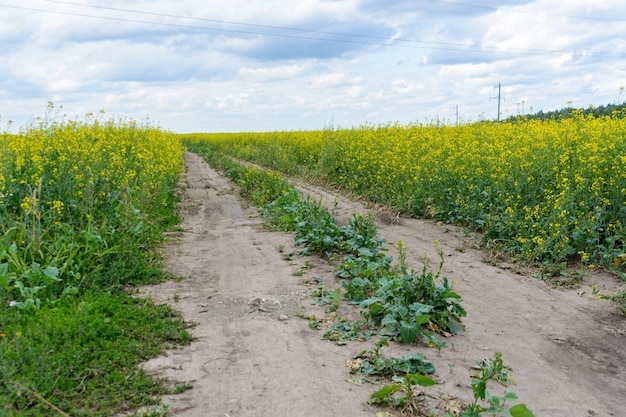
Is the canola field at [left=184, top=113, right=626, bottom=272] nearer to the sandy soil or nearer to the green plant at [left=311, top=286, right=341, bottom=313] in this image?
the sandy soil

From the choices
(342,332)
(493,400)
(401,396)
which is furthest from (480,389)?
(342,332)

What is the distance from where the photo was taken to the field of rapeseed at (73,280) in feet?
13.0

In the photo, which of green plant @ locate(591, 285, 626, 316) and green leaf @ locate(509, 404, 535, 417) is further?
green plant @ locate(591, 285, 626, 316)

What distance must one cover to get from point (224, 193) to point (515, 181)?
836 centimetres

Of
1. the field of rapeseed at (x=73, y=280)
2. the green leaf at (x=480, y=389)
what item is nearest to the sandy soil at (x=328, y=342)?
the field of rapeseed at (x=73, y=280)

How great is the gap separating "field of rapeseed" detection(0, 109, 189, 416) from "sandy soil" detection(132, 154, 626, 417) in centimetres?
36

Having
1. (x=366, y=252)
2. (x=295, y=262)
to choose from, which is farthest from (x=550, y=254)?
(x=295, y=262)

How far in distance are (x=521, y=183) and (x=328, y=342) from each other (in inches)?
208

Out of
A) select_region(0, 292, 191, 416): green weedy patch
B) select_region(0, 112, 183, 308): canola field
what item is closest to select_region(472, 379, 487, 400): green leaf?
select_region(0, 292, 191, 416): green weedy patch

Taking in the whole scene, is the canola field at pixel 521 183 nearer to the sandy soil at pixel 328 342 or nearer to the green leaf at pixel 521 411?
the sandy soil at pixel 328 342

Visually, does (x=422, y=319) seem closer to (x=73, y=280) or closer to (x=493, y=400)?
(x=493, y=400)

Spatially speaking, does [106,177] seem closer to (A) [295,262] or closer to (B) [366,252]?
(A) [295,262]

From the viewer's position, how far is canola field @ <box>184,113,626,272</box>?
7559 millimetres

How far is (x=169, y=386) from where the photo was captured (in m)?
4.10
